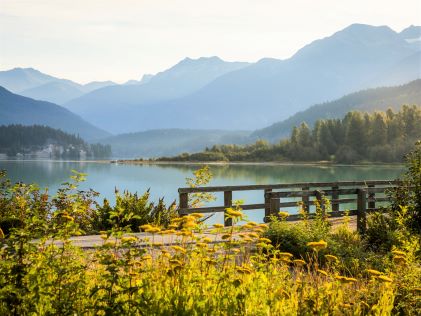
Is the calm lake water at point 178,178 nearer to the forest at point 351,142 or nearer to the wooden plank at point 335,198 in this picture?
the forest at point 351,142

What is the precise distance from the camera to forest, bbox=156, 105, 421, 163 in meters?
120

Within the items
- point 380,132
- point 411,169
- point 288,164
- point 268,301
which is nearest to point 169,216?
point 411,169

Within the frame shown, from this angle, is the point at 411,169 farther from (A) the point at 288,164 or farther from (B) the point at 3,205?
(A) the point at 288,164

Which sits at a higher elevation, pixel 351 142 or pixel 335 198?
pixel 351 142

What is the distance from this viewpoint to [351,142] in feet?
419

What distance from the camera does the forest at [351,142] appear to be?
4734 inches

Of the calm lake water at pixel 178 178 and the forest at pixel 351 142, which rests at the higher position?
the forest at pixel 351 142

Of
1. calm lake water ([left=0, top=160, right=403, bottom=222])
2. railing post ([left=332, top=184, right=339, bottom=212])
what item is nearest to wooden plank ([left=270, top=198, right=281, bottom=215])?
railing post ([left=332, top=184, right=339, bottom=212])

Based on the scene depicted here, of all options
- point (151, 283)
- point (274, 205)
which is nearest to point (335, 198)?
point (274, 205)

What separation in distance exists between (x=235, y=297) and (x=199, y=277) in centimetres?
37

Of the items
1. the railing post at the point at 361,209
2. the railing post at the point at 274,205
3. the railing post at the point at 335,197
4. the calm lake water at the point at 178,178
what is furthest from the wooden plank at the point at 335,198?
the calm lake water at the point at 178,178

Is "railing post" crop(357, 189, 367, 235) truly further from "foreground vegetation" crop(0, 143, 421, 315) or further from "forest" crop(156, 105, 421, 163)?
"forest" crop(156, 105, 421, 163)

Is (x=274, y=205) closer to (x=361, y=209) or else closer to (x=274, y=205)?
(x=274, y=205)

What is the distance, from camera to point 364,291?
6.73 metres
